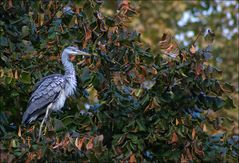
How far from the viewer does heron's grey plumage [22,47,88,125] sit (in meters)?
6.74

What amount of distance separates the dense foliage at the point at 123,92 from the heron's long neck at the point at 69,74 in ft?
0.35

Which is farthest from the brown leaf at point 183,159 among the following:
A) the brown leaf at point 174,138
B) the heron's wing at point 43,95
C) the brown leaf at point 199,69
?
the heron's wing at point 43,95

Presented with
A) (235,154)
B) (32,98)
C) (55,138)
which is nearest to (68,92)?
(32,98)

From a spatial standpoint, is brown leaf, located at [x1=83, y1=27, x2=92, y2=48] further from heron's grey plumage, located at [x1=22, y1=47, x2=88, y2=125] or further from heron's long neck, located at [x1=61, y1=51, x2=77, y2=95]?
heron's long neck, located at [x1=61, y1=51, x2=77, y2=95]

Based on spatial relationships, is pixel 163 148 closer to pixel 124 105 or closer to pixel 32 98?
pixel 124 105

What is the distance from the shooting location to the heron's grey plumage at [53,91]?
22.1 feet

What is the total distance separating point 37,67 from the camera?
23.5 ft

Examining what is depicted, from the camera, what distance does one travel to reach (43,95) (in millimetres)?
6824

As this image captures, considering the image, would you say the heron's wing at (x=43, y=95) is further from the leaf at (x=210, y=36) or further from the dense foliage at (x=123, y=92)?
the leaf at (x=210, y=36)

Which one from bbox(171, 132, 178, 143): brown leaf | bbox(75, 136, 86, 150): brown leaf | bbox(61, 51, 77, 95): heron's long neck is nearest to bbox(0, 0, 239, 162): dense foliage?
bbox(171, 132, 178, 143): brown leaf

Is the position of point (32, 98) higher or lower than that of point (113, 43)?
lower

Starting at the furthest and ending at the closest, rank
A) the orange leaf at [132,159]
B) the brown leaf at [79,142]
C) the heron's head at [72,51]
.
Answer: the heron's head at [72,51]
the orange leaf at [132,159]
the brown leaf at [79,142]

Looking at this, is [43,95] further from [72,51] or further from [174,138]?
[174,138]

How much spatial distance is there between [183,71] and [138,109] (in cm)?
63
